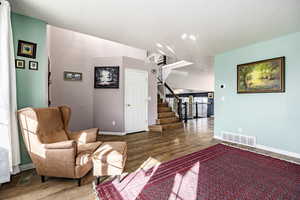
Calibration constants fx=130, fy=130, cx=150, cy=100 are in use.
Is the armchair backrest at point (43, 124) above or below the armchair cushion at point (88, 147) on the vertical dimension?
above

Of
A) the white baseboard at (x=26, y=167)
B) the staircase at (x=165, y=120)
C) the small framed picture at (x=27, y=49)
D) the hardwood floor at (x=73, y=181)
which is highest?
the small framed picture at (x=27, y=49)

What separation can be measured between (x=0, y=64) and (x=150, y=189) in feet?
8.13

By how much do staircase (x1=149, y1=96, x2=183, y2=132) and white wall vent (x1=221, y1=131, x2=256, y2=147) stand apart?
1.76 meters

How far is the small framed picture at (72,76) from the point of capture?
3.79m

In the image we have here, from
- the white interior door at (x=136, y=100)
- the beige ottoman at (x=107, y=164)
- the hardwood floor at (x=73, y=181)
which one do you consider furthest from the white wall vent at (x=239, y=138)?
the beige ottoman at (x=107, y=164)

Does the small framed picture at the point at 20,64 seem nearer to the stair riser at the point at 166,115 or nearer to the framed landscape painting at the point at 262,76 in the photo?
the stair riser at the point at 166,115

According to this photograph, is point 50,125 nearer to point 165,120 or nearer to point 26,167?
point 26,167

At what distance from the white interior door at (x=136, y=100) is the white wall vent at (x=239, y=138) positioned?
95.8 inches

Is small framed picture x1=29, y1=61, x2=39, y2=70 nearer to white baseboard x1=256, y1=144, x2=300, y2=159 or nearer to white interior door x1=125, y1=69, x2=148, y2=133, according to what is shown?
white interior door x1=125, y1=69, x2=148, y2=133

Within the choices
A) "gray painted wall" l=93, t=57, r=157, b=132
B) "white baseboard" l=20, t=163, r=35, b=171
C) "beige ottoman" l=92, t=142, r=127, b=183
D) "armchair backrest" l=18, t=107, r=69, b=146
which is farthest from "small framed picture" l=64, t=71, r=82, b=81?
"beige ottoman" l=92, t=142, r=127, b=183

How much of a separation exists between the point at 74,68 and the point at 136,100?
83.5 inches

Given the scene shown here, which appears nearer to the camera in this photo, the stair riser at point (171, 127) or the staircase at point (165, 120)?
the staircase at point (165, 120)

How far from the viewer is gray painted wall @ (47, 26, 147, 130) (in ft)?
12.0

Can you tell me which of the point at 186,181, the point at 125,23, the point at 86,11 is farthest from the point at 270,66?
A: the point at 86,11
